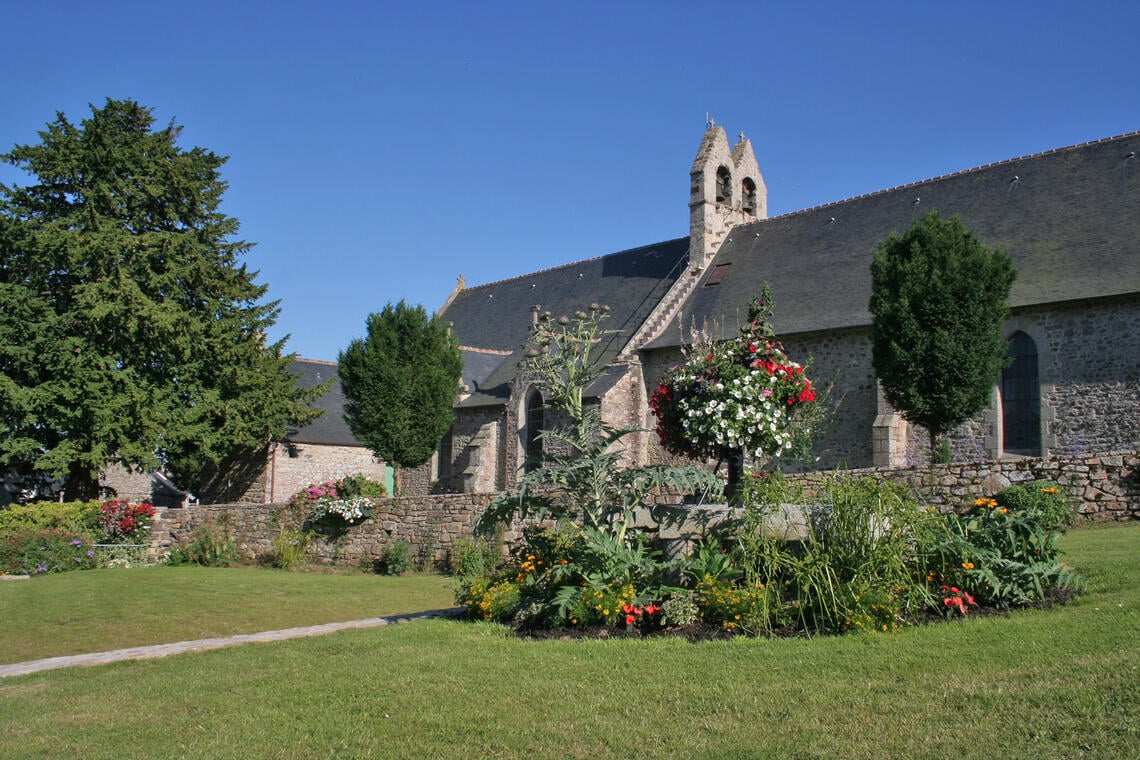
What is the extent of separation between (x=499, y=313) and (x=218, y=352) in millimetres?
11738

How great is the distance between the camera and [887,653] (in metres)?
5.92

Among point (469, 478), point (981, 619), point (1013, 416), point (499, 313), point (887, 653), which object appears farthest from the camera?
point (499, 313)

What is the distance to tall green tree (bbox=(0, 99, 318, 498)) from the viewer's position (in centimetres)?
2242

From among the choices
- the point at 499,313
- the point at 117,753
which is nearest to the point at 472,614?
the point at 117,753

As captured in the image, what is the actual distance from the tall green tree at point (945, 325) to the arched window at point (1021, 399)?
1.81 metres

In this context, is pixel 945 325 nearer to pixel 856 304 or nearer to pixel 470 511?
pixel 856 304

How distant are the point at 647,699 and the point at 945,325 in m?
12.7

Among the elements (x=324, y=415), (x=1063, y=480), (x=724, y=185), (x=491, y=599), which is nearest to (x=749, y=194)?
(x=724, y=185)

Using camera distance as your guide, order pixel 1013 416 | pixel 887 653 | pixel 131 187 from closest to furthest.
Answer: pixel 887 653, pixel 1013 416, pixel 131 187

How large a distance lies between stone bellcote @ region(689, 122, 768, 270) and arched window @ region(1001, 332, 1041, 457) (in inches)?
399

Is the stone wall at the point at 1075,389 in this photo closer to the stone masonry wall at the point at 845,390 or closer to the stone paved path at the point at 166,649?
the stone masonry wall at the point at 845,390

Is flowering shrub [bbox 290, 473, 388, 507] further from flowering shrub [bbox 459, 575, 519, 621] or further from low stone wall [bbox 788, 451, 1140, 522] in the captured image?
flowering shrub [bbox 459, 575, 519, 621]

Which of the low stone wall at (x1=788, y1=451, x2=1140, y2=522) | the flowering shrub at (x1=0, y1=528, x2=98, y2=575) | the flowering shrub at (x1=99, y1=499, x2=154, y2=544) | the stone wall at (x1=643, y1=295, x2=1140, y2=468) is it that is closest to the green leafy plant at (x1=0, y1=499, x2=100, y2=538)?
the flowering shrub at (x1=99, y1=499, x2=154, y2=544)

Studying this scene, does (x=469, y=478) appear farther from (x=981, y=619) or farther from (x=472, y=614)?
(x=981, y=619)
